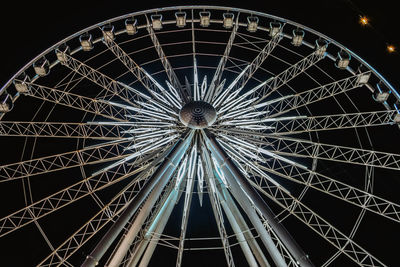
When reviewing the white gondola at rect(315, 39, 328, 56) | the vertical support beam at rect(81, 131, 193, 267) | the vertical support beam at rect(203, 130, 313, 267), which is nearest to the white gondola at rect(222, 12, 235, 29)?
the white gondola at rect(315, 39, 328, 56)

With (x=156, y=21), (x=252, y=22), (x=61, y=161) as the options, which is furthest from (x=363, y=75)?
(x=61, y=161)

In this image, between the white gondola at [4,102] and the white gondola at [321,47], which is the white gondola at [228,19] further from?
the white gondola at [4,102]

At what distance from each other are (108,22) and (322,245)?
81.1 feet

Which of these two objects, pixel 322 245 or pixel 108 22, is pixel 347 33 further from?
pixel 322 245

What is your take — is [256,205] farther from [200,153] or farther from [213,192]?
[200,153]

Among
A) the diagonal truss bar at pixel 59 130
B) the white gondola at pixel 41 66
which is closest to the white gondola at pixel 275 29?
the diagonal truss bar at pixel 59 130

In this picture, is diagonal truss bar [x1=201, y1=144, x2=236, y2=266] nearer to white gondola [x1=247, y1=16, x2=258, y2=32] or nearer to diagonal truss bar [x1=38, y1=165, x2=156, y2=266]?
diagonal truss bar [x1=38, y1=165, x2=156, y2=266]

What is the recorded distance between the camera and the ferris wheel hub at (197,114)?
15.8 m

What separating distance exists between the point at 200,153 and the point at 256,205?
4.73 m

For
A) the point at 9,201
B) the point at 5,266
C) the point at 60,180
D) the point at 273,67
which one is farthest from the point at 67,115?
the point at 273,67

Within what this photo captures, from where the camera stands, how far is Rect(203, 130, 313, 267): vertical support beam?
1106 centimetres

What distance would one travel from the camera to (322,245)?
30734 mm

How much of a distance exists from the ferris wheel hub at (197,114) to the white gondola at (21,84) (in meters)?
8.53

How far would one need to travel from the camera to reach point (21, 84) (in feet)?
60.4
